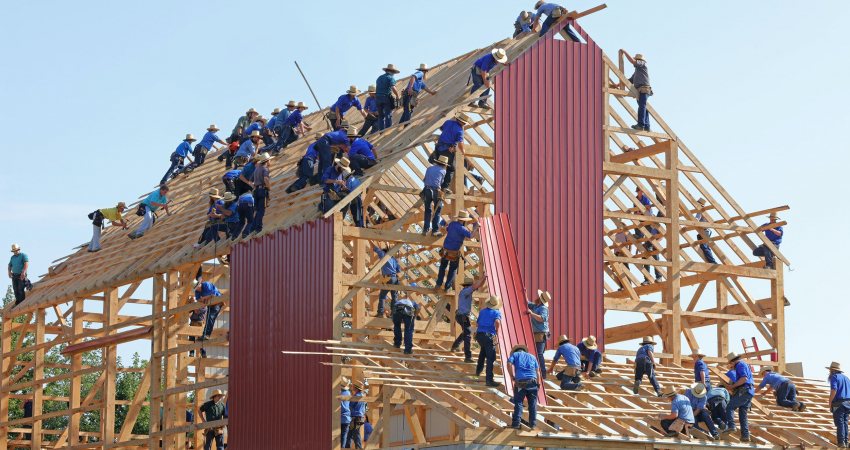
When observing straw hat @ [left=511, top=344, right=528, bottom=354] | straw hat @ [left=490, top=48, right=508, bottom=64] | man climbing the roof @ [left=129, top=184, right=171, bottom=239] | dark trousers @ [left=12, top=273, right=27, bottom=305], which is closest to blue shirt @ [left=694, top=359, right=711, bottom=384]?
straw hat @ [left=511, top=344, right=528, bottom=354]

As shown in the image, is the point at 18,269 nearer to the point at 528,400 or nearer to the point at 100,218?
the point at 100,218

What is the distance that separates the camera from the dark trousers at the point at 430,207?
1050 inches

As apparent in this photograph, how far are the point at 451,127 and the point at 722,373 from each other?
23.6 ft

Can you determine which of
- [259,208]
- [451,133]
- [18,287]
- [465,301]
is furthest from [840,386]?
[18,287]

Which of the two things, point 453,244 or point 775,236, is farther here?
point 775,236

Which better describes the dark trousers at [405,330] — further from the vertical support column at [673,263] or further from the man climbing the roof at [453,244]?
the vertical support column at [673,263]

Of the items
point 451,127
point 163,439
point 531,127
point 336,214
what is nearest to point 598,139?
point 531,127

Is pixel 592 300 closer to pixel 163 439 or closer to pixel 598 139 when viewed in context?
pixel 598 139

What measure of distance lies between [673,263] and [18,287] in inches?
645

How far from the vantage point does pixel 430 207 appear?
1055 inches

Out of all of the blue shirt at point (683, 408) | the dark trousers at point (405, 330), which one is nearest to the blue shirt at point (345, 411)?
the dark trousers at point (405, 330)

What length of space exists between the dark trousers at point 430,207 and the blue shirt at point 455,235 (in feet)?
1.84

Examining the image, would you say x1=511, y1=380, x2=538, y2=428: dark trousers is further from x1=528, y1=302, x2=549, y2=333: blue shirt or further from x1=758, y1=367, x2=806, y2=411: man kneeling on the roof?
x1=758, y1=367, x2=806, y2=411: man kneeling on the roof

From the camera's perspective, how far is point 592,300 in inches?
1131
